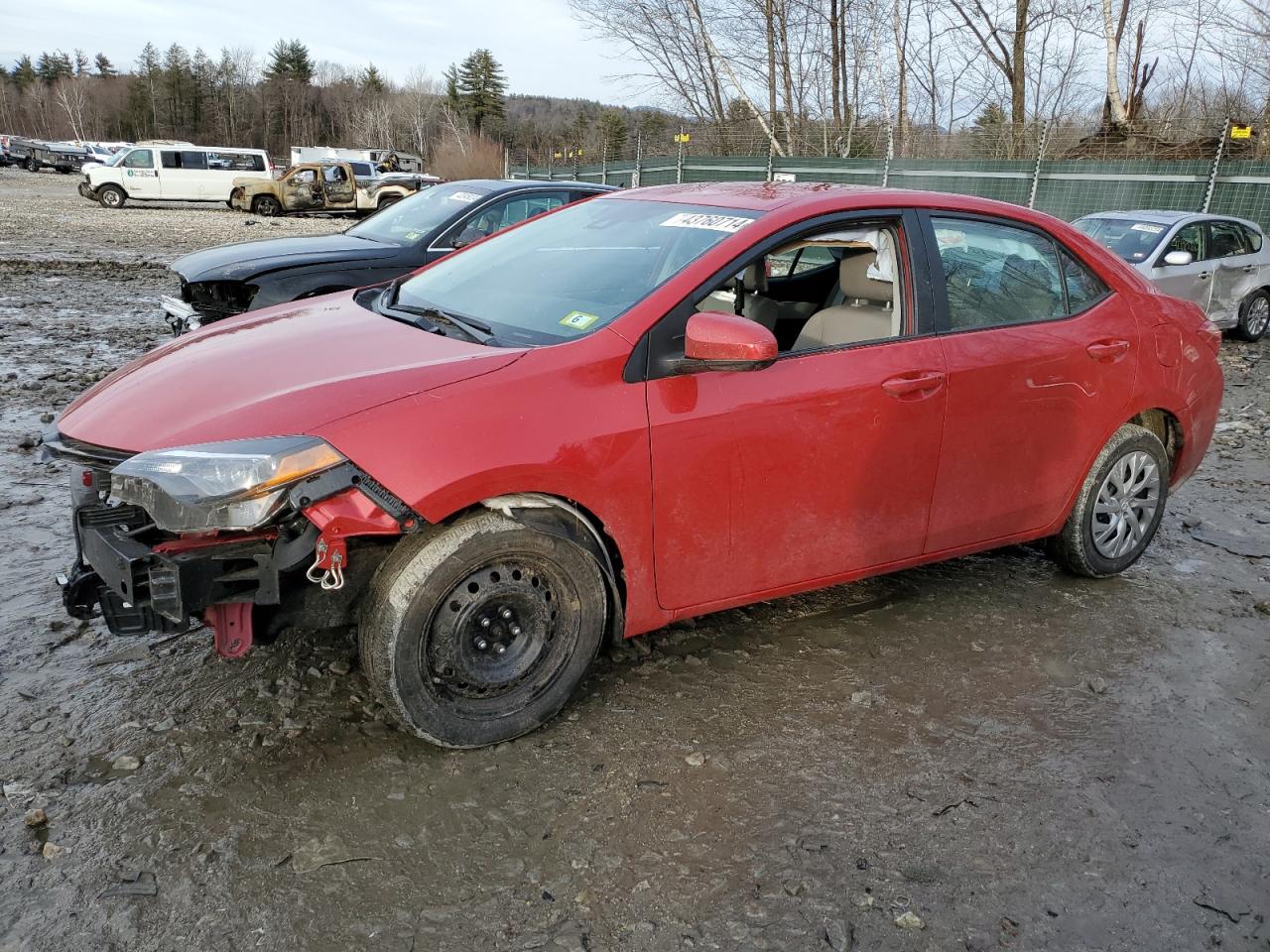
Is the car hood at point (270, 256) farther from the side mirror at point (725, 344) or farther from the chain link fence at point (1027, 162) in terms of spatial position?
the chain link fence at point (1027, 162)

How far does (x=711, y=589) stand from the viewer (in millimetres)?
3162

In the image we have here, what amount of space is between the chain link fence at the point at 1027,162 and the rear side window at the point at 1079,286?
28.5 ft

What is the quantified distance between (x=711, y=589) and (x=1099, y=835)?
1306 mm

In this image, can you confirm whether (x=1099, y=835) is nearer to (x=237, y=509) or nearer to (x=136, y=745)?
(x=237, y=509)

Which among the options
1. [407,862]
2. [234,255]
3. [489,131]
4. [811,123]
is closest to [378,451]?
[407,862]

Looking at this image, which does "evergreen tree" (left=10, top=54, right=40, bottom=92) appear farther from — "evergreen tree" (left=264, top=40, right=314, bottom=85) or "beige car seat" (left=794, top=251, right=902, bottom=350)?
"beige car seat" (left=794, top=251, right=902, bottom=350)

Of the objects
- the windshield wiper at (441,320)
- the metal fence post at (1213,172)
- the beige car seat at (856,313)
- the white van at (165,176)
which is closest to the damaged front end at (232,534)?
the windshield wiper at (441,320)

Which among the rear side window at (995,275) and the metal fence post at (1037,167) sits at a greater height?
the metal fence post at (1037,167)

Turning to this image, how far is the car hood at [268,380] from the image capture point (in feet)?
8.57

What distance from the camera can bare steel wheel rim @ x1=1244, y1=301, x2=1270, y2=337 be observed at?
36.5 ft

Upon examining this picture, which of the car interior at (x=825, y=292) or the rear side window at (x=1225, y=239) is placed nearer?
the car interior at (x=825, y=292)

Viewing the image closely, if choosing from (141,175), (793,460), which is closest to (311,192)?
(141,175)

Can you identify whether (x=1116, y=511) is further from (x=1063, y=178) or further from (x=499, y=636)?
(x=1063, y=178)

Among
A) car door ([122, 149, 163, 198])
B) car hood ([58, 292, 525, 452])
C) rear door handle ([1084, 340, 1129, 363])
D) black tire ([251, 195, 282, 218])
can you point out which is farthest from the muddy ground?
car door ([122, 149, 163, 198])
